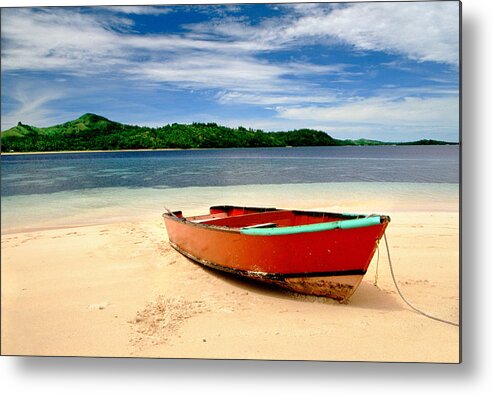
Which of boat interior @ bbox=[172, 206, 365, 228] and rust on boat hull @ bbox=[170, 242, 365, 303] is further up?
boat interior @ bbox=[172, 206, 365, 228]

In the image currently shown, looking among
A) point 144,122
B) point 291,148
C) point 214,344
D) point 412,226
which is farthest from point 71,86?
point 412,226

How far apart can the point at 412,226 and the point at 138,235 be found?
112 inches

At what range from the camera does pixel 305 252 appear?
2.80m

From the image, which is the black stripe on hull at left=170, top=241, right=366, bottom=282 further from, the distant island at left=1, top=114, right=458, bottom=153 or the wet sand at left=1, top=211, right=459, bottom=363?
the distant island at left=1, top=114, right=458, bottom=153

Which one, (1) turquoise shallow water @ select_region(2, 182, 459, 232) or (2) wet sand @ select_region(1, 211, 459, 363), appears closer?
(2) wet sand @ select_region(1, 211, 459, 363)

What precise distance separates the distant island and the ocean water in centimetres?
14

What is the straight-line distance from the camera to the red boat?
2.66 meters

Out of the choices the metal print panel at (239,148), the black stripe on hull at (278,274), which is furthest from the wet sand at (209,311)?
the black stripe on hull at (278,274)

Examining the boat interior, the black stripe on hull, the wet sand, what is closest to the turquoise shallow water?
the wet sand

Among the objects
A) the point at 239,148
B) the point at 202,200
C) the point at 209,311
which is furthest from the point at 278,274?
the point at 202,200

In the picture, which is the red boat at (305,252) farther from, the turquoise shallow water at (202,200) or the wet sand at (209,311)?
the turquoise shallow water at (202,200)

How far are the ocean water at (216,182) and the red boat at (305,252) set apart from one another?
74 cm

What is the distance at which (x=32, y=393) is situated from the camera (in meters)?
2.86

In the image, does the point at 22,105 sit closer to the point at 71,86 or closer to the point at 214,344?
the point at 71,86
